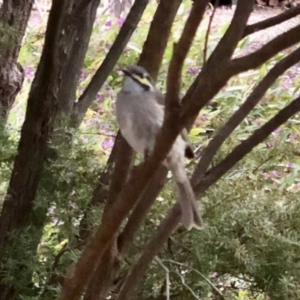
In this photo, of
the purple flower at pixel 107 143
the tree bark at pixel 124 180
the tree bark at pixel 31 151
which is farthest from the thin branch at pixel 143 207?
the purple flower at pixel 107 143

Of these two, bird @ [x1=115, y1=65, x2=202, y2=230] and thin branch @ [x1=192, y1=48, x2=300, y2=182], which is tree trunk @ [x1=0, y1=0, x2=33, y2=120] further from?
thin branch @ [x1=192, y1=48, x2=300, y2=182]

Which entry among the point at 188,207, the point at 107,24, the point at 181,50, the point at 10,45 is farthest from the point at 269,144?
the point at 107,24

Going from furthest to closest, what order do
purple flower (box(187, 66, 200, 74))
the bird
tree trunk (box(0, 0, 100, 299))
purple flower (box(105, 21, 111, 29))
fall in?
purple flower (box(105, 21, 111, 29)) < purple flower (box(187, 66, 200, 74)) < tree trunk (box(0, 0, 100, 299)) < the bird

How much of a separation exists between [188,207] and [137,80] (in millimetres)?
265

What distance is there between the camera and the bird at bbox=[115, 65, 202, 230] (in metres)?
0.82

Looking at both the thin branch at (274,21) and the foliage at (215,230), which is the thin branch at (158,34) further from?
the foliage at (215,230)

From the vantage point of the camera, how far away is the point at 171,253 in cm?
92

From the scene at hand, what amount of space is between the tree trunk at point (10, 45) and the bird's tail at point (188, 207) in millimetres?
383

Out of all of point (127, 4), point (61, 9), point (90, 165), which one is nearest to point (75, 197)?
point (90, 165)

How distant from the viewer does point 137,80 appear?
95 centimetres

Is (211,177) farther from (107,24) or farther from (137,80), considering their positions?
(107,24)

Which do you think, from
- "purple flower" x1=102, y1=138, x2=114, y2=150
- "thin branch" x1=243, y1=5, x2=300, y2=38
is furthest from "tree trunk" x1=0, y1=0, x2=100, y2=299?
"thin branch" x1=243, y1=5, x2=300, y2=38

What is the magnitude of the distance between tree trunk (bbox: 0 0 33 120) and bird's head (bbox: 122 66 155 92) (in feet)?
0.64

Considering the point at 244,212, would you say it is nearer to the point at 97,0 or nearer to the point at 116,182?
the point at 116,182
